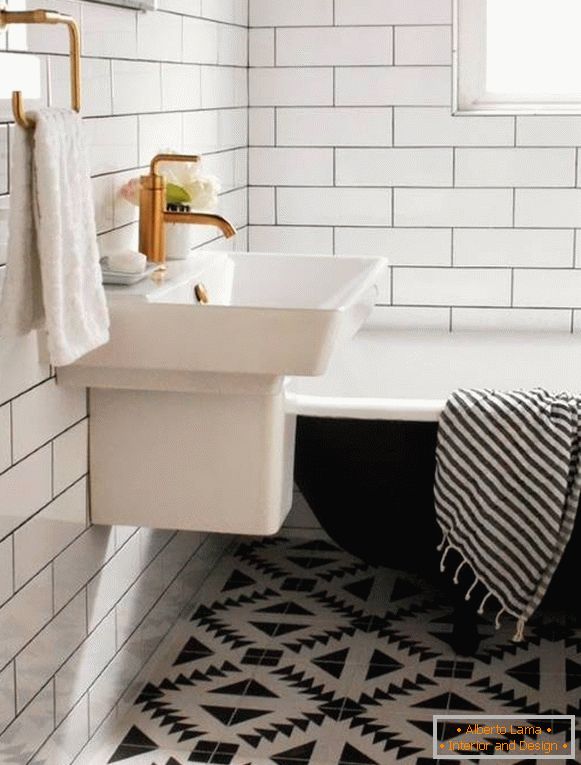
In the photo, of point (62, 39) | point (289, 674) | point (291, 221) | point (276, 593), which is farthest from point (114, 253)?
point (291, 221)

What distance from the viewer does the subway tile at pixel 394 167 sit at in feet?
15.4

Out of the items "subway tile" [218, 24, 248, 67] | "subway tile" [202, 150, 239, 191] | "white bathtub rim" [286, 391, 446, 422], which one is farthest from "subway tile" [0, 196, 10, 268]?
"subway tile" [218, 24, 248, 67]

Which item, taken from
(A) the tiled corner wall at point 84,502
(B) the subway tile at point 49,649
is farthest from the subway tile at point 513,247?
(B) the subway tile at point 49,649

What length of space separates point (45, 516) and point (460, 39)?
2619mm

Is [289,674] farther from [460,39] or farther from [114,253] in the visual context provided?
[460,39]

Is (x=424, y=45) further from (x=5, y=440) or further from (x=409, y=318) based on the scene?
(x=5, y=440)

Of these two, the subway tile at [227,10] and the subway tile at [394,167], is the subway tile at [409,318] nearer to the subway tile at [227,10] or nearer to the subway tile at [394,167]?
the subway tile at [394,167]

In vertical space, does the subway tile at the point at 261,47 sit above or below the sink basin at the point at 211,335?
above

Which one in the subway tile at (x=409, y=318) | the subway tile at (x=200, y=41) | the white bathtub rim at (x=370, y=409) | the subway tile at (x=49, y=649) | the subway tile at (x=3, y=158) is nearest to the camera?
the subway tile at (x=3, y=158)

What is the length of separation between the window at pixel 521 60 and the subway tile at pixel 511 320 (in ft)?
2.30

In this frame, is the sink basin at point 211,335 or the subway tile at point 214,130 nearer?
the sink basin at point 211,335

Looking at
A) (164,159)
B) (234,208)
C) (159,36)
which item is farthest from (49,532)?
(234,208)

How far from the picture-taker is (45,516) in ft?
9.15

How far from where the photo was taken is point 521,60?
4.75 m
